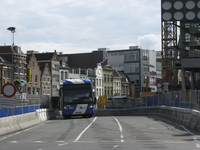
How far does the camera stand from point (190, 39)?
Answer: 53.4m

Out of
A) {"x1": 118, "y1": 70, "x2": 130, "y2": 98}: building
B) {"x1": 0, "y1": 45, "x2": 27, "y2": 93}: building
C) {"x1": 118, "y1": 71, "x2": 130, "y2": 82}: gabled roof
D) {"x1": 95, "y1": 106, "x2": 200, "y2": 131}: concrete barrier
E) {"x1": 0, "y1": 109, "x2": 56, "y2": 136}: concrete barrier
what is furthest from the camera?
{"x1": 118, "y1": 71, "x2": 130, "y2": 82}: gabled roof

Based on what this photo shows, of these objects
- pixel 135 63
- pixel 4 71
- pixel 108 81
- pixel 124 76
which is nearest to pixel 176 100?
pixel 4 71

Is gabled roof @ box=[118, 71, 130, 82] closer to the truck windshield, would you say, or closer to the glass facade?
the glass facade

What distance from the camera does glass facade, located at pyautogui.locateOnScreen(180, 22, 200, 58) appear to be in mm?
52719

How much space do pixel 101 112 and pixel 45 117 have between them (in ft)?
95.5

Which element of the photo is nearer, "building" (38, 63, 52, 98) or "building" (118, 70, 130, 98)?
"building" (38, 63, 52, 98)

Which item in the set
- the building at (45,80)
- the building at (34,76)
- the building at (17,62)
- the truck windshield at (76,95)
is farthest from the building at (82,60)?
the truck windshield at (76,95)

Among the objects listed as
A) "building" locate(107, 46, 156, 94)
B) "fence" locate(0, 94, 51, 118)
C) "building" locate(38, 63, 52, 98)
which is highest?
"building" locate(107, 46, 156, 94)

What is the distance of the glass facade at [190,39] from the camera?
2076 inches

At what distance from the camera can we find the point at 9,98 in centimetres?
1955

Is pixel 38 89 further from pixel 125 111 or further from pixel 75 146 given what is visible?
pixel 75 146

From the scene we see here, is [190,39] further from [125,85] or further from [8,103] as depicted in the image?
[125,85]

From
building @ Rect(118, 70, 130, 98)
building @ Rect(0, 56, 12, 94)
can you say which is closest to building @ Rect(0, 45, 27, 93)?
building @ Rect(0, 56, 12, 94)

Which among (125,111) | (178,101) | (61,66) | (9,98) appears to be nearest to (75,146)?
(9,98)
